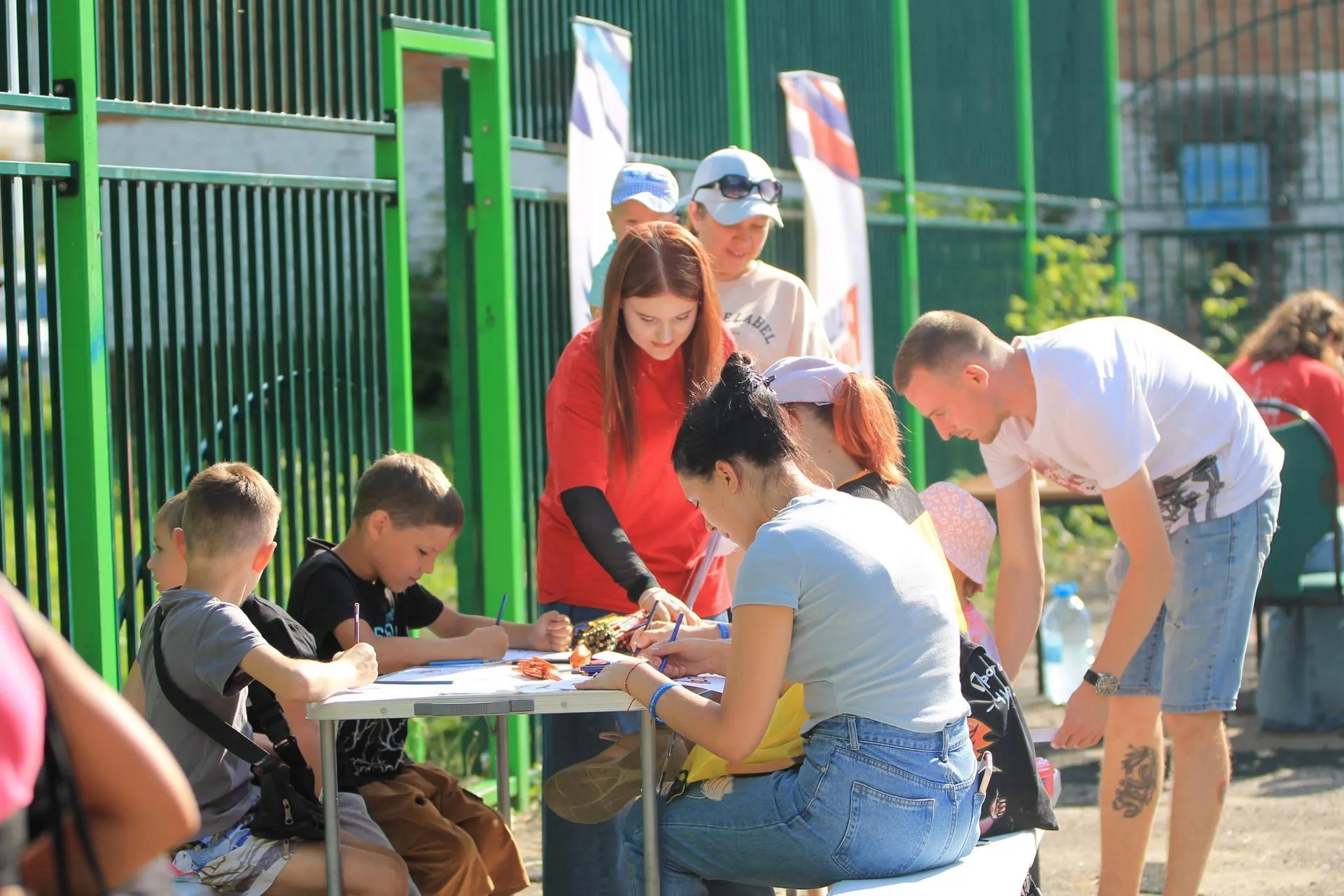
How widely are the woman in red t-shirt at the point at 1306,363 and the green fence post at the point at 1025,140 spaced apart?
14.6ft

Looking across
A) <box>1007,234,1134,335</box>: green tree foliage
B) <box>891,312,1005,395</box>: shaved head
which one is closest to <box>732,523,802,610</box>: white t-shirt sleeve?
<box>891,312,1005,395</box>: shaved head

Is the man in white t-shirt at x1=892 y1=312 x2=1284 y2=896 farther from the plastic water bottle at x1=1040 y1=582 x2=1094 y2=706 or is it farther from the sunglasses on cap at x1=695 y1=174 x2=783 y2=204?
the plastic water bottle at x1=1040 y1=582 x2=1094 y2=706

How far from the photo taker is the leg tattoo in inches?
162

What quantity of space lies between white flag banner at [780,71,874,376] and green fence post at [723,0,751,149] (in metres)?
0.48

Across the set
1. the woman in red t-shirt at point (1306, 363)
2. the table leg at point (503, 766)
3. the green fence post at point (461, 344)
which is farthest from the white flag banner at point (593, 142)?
the woman in red t-shirt at point (1306, 363)

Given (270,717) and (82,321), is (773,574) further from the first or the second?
(82,321)

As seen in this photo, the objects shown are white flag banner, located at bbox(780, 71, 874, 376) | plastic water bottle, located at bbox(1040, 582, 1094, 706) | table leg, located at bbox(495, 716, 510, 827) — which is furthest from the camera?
white flag banner, located at bbox(780, 71, 874, 376)

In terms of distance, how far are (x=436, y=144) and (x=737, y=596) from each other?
Result: 317 inches

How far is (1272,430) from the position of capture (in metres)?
6.29

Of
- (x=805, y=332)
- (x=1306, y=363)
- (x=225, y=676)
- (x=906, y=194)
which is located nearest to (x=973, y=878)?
(x=225, y=676)

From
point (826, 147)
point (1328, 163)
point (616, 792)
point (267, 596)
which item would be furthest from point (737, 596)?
point (1328, 163)

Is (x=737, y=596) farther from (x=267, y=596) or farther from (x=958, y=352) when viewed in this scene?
(x=267, y=596)

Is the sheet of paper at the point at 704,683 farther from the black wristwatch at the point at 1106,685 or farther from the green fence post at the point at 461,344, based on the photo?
the green fence post at the point at 461,344

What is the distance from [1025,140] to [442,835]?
344 inches
